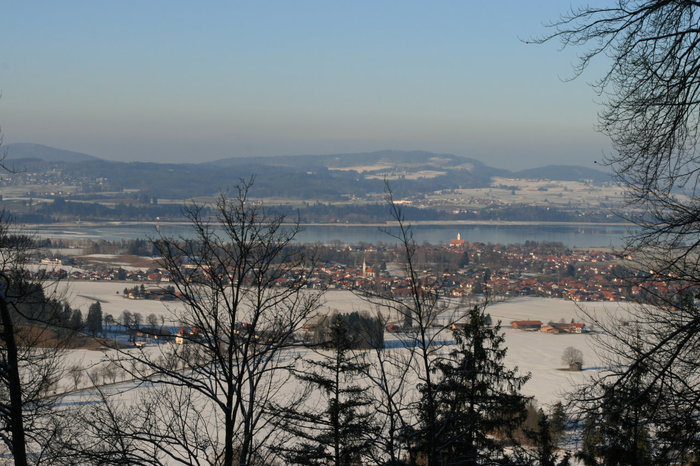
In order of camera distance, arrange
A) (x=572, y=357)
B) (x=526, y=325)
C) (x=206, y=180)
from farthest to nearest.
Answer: (x=206, y=180), (x=526, y=325), (x=572, y=357)

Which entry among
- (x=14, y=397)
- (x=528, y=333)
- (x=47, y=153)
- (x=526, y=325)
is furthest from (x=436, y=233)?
(x=47, y=153)

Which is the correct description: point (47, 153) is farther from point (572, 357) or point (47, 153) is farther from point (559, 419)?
point (559, 419)

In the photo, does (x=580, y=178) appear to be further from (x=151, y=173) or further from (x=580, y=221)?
(x=151, y=173)

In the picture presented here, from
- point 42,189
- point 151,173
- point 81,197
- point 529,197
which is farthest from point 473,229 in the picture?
point 151,173

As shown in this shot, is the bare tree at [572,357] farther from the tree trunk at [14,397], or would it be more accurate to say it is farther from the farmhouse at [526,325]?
the tree trunk at [14,397]

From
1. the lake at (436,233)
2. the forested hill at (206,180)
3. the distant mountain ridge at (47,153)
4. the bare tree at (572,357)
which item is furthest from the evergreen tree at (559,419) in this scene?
the distant mountain ridge at (47,153)

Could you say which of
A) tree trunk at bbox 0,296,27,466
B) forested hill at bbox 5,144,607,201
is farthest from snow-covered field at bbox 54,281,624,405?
forested hill at bbox 5,144,607,201
